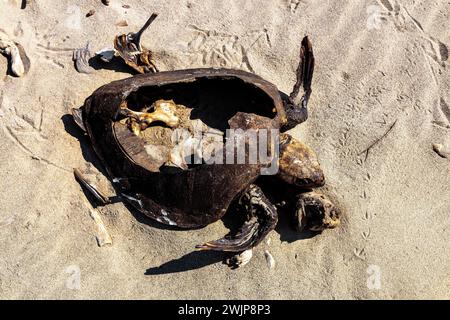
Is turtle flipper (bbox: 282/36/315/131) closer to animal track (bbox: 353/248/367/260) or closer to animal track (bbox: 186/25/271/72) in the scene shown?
animal track (bbox: 186/25/271/72)

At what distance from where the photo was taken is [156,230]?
3.87 metres

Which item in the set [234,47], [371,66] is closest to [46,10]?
[234,47]

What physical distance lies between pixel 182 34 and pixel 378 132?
6.50ft

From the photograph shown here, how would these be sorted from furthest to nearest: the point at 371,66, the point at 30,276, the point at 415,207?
the point at 371,66, the point at 415,207, the point at 30,276

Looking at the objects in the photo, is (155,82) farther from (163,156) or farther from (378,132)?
(378,132)

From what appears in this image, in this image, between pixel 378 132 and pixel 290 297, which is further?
pixel 378 132

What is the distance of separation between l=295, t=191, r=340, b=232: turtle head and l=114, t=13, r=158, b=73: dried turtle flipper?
1730mm

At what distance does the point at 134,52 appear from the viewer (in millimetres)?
4164

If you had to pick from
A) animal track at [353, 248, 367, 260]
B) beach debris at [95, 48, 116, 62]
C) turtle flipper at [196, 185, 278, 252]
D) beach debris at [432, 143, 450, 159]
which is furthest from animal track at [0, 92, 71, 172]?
beach debris at [432, 143, 450, 159]

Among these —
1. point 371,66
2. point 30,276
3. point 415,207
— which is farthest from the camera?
point 371,66

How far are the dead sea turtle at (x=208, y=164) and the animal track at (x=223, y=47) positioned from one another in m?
0.32

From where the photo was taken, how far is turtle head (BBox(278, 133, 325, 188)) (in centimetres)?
368

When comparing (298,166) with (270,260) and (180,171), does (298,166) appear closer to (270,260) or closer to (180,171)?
(270,260)

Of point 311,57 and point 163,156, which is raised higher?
point 311,57
